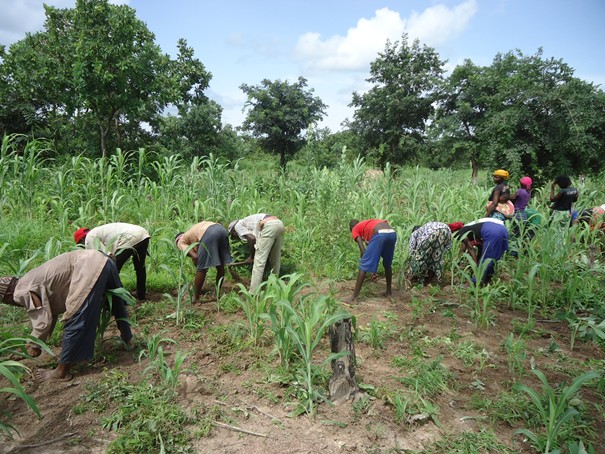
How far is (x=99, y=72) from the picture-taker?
7770mm

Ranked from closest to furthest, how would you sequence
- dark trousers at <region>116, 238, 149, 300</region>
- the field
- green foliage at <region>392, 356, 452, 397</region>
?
1. the field
2. green foliage at <region>392, 356, 452, 397</region>
3. dark trousers at <region>116, 238, 149, 300</region>

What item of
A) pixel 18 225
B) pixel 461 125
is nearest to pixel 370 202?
pixel 18 225

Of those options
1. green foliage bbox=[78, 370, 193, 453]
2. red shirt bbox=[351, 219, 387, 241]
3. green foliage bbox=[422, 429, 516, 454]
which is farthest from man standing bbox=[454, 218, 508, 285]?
green foliage bbox=[78, 370, 193, 453]

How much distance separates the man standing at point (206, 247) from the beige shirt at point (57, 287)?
1211 mm

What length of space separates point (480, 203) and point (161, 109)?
8.47 meters

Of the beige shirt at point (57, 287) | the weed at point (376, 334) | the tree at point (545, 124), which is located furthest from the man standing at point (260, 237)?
the tree at point (545, 124)

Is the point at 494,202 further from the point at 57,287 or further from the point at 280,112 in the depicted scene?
the point at 280,112

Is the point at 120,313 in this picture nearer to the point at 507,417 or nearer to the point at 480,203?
the point at 507,417

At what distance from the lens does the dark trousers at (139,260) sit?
4.05 m

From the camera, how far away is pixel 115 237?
373 cm

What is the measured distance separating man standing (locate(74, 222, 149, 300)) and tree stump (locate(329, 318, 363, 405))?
84.7 inches

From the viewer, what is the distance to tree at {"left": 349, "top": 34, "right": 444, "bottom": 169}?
17.7 metres

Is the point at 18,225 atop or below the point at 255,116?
below

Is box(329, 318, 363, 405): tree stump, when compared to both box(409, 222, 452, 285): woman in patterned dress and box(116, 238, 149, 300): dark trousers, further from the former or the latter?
box(116, 238, 149, 300): dark trousers
